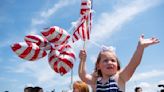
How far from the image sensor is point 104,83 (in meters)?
4.49

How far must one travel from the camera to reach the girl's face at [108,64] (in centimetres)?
446

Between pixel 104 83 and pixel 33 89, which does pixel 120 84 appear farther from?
pixel 33 89

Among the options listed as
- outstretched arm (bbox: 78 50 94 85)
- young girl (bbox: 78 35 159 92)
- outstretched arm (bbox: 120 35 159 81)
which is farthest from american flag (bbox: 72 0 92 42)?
outstretched arm (bbox: 120 35 159 81)

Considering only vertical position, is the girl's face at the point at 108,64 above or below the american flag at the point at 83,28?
below

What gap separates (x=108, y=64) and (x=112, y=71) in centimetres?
10

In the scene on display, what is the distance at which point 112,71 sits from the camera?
4473 mm

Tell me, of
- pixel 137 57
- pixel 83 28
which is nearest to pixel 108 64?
pixel 137 57

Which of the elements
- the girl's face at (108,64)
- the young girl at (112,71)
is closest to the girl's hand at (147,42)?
the young girl at (112,71)

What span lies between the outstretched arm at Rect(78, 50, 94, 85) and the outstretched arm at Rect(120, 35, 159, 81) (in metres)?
0.52

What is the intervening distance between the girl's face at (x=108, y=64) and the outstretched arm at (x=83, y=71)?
0.27 metres

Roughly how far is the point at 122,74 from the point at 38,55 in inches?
53.7

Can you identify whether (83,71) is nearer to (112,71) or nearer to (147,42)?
(112,71)

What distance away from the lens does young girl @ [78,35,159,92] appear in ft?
14.0

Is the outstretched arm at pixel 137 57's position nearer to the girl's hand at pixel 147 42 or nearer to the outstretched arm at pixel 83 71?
the girl's hand at pixel 147 42
